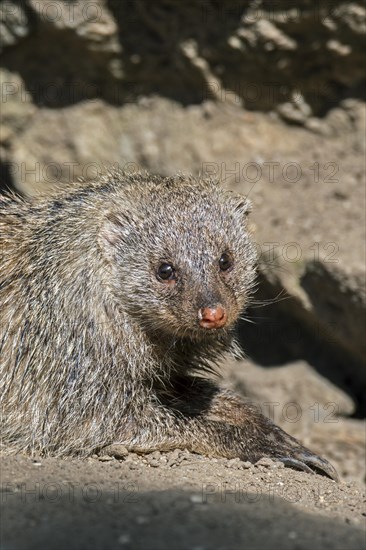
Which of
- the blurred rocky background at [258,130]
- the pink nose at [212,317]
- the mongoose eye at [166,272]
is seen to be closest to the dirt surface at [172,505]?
the pink nose at [212,317]

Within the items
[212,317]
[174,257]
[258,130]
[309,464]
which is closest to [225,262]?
[174,257]

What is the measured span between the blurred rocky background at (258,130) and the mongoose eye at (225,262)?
4.76ft

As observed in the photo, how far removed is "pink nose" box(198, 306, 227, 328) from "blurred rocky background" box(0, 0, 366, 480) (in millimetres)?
1867

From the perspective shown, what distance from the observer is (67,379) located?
13.8 feet

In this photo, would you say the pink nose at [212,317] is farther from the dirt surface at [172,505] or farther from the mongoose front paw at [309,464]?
the mongoose front paw at [309,464]

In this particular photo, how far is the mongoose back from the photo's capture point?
164 inches

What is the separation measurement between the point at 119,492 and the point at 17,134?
163 inches

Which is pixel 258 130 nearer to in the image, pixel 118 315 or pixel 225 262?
pixel 225 262

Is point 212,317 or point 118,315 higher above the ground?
point 212,317

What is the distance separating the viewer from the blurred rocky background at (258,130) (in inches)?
234

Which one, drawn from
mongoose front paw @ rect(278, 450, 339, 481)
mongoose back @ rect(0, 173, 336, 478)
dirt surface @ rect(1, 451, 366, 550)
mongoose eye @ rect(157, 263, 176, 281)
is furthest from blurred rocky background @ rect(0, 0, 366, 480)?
dirt surface @ rect(1, 451, 366, 550)

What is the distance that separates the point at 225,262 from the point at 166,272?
341 mm

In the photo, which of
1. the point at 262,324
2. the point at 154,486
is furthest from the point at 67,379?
the point at 262,324

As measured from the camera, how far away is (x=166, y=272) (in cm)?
422
